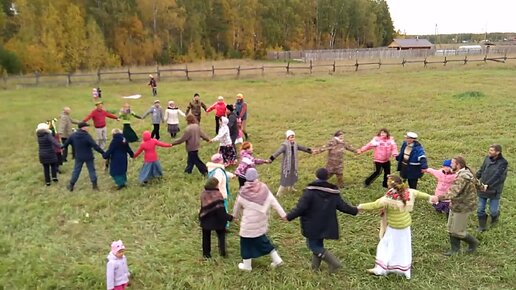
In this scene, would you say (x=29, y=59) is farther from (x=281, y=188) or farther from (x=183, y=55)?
(x=281, y=188)

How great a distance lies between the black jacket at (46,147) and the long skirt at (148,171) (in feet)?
7.43

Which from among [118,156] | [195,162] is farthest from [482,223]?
[118,156]

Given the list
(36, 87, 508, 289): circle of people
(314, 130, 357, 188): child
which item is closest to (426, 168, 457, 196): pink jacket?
(36, 87, 508, 289): circle of people

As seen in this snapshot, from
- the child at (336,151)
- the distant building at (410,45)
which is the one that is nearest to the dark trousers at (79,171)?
the child at (336,151)

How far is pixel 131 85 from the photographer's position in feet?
98.8

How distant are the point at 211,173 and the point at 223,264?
1636mm

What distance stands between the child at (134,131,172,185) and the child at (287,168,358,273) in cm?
494

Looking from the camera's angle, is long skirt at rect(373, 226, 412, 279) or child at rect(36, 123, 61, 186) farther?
child at rect(36, 123, 61, 186)

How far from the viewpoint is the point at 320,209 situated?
5.62m

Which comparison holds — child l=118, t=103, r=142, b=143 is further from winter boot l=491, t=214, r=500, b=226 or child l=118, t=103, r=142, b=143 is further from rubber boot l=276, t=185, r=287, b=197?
winter boot l=491, t=214, r=500, b=226

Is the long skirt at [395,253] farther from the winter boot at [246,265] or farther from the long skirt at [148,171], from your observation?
the long skirt at [148,171]

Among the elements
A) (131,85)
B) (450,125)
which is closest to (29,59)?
(131,85)

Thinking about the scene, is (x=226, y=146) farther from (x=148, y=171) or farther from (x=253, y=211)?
(x=253, y=211)

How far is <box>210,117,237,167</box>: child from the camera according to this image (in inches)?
421
